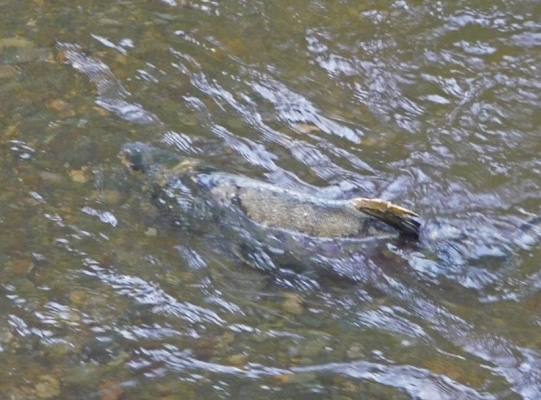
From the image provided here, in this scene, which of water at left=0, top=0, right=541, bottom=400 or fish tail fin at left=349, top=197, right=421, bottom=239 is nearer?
water at left=0, top=0, right=541, bottom=400

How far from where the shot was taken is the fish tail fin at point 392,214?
14.9 ft

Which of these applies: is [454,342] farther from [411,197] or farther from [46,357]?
[46,357]

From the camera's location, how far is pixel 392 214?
4.56 metres

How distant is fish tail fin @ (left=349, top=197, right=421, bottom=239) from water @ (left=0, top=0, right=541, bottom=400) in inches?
4.8

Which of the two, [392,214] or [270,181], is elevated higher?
[392,214]

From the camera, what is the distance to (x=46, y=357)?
413 centimetres

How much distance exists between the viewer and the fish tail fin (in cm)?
454

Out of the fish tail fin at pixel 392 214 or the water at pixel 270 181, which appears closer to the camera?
the water at pixel 270 181

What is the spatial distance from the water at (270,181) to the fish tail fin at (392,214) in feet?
0.40

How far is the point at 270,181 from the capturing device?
5254 millimetres

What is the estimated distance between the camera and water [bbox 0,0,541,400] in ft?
13.5

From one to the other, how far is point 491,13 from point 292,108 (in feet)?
6.07

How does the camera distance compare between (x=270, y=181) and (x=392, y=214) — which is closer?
(x=392, y=214)

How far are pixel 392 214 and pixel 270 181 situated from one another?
0.96 m
